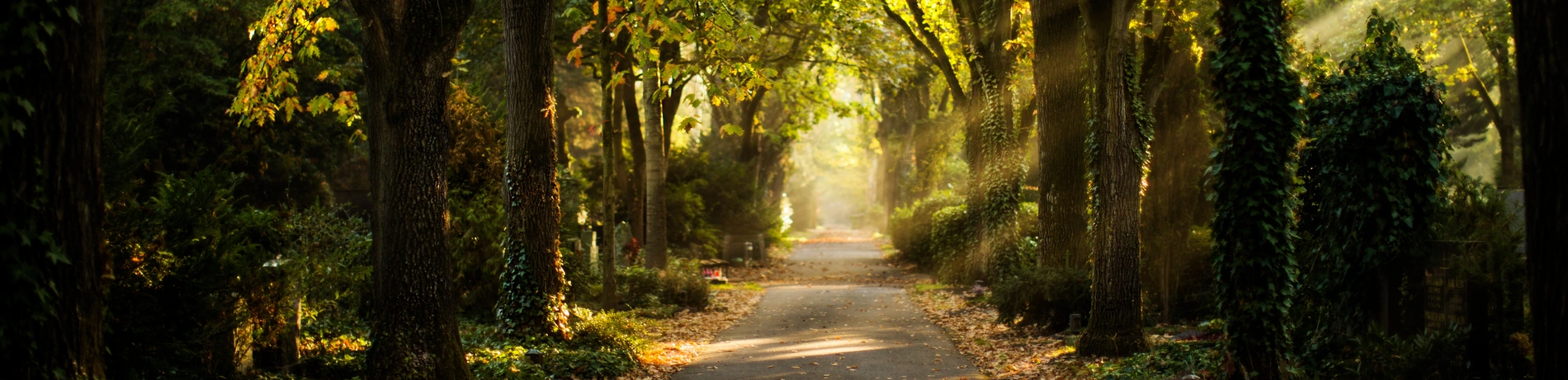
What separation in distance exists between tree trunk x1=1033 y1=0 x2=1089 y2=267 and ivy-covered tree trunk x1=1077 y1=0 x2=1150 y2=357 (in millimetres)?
2399

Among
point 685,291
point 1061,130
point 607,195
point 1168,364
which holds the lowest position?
point 1168,364

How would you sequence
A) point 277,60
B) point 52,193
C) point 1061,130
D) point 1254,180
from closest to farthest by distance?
point 52,193 → point 1254,180 → point 277,60 → point 1061,130

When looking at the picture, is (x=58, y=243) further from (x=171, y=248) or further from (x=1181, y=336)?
(x=1181, y=336)

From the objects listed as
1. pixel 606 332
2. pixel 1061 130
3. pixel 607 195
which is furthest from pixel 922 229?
pixel 606 332

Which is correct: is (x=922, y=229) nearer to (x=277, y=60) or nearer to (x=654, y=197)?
(x=654, y=197)

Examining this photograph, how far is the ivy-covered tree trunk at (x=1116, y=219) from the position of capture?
10977 mm

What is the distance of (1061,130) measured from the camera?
14133 millimetres

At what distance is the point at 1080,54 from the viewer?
1377cm

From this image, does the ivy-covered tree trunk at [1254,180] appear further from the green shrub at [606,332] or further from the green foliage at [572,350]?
the green shrub at [606,332]

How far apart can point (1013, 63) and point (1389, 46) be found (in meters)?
10.3

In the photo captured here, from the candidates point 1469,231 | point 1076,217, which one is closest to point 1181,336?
point 1076,217

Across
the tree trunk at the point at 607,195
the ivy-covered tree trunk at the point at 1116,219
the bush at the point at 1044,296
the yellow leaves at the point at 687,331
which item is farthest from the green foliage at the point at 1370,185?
the tree trunk at the point at 607,195

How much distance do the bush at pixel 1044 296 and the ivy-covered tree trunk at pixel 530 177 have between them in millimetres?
6039

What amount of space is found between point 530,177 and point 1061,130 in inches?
293
